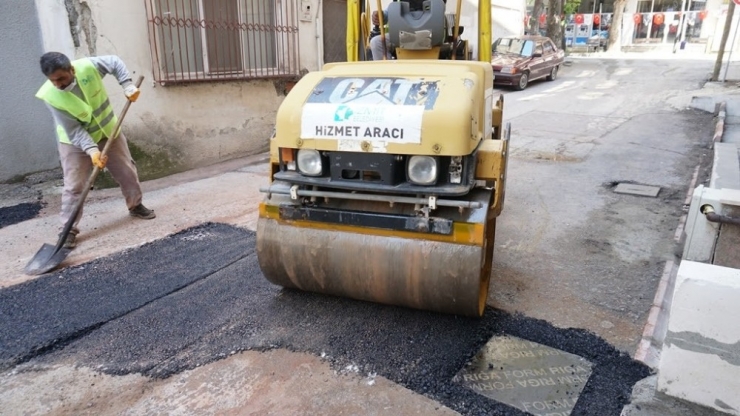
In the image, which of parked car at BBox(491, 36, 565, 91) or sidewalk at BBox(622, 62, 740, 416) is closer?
sidewalk at BBox(622, 62, 740, 416)

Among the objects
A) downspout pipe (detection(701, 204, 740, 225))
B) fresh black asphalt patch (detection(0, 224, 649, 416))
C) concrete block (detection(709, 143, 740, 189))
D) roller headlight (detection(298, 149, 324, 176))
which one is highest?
roller headlight (detection(298, 149, 324, 176))

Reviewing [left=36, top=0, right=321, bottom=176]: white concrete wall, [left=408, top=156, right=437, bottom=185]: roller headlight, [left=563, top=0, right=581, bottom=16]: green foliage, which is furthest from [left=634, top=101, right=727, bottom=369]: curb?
[left=563, top=0, right=581, bottom=16]: green foliage

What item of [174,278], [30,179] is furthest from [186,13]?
[174,278]

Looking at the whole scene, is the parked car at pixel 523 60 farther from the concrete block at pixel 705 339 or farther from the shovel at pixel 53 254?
the concrete block at pixel 705 339

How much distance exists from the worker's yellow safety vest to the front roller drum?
7.95 ft

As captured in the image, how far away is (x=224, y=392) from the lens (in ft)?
8.87

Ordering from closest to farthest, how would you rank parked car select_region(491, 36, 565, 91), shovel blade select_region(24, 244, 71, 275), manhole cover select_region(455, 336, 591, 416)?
1. manhole cover select_region(455, 336, 591, 416)
2. shovel blade select_region(24, 244, 71, 275)
3. parked car select_region(491, 36, 565, 91)

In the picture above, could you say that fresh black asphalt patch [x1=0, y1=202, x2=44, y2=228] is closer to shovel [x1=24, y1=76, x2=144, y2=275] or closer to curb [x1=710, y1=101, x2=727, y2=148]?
shovel [x1=24, y1=76, x2=144, y2=275]

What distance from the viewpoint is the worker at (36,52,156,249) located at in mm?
4320

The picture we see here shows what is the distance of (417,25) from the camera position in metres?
3.92

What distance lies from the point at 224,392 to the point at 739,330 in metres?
2.47

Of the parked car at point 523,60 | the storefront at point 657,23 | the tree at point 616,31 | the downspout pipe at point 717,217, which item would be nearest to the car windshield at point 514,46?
the parked car at point 523,60

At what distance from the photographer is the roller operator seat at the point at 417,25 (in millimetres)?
3887

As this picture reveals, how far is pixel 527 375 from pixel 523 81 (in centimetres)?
1355
